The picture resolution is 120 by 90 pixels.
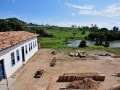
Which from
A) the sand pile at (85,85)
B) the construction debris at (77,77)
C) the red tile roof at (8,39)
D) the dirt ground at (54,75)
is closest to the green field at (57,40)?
the red tile roof at (8,39)

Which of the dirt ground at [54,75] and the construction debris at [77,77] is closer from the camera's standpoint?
the dirt ground at [54,75]

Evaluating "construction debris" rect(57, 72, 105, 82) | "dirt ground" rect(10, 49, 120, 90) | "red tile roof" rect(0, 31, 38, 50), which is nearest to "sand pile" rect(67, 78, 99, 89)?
"dirt ground" rect(10, 49, 120, 90)

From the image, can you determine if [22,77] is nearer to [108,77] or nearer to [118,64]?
[108,77]

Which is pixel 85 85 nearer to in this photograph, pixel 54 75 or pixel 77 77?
pixel 77 77

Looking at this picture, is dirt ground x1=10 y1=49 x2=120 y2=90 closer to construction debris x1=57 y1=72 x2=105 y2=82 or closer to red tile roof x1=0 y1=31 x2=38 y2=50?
construction debris x1=57 y1=72 x2=105 y2=82

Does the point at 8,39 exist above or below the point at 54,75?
above

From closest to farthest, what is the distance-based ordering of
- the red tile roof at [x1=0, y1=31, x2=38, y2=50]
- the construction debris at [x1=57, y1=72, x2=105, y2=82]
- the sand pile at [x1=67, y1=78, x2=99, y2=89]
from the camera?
the sand pile at [x1=67, y1=78, x2=99, y2=89] → the construction debris at [x1=57, y1=72, x2=105, y2=82] → the red tile roof at [x1=0, y1=31, x2=38, y2=50]

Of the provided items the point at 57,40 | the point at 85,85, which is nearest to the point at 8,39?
the point at 85,85

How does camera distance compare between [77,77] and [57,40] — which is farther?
[57,40]

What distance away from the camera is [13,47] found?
19203 millimetres

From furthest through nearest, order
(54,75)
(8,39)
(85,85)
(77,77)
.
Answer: (8,39) → (54,75) → (77,77) → (85,85)

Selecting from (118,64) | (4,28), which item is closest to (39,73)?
(118,64)

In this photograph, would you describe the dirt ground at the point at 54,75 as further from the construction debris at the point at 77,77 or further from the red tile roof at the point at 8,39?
the red tile roof at the point at 8,39

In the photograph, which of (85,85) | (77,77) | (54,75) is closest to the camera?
(85,85)
